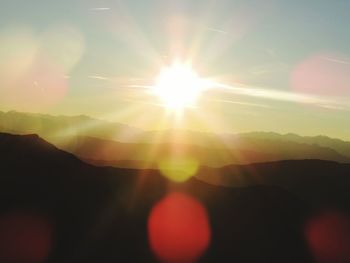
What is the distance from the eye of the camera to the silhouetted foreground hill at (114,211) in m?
44.6

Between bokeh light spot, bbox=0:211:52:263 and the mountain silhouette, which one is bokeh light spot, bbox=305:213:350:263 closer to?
the mountain silhouette

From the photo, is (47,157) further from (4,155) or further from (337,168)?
(337,168)

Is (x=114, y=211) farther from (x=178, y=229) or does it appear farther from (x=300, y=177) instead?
(x=300, y=177)

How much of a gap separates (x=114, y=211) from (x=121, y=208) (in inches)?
54.5

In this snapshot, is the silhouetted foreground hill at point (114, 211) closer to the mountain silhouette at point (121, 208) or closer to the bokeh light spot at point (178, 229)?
the mountain silhouette at point (121, 208)

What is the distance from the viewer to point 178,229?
54656 millimetres

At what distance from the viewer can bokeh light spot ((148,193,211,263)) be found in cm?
4650

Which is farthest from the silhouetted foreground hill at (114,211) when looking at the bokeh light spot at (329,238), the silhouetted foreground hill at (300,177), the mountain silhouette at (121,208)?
the silhouetted foreground hill at (300,177)

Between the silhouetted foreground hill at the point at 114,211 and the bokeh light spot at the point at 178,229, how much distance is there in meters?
0.77

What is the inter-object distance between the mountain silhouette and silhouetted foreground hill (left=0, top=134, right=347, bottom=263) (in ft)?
0.31

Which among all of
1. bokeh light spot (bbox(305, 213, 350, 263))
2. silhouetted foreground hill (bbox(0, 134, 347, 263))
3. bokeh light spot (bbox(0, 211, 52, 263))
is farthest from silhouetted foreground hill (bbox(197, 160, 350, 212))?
bokeh light spot (bbox(0, 211, 52, 263))

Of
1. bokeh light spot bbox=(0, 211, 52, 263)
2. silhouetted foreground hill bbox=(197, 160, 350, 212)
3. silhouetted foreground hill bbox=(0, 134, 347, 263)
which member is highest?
silhouetted foreground hill bbox=(197, 160, 350, 212)

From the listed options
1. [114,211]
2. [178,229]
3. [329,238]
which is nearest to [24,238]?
[114,211]

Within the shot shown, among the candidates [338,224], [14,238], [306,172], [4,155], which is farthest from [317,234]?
[306,172]
